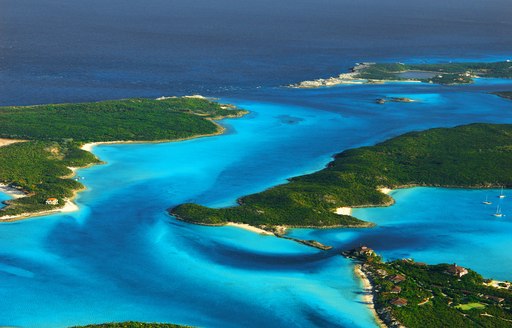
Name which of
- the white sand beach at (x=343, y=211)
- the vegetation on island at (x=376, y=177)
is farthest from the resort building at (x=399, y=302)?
the white sand beach at (x=343, y=211)

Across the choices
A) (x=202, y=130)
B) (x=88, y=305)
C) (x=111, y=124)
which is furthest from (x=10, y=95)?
(x=88, y=305)

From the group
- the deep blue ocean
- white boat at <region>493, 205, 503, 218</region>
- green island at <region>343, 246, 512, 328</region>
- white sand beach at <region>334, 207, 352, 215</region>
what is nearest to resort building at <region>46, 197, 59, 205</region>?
the deep blue ocean

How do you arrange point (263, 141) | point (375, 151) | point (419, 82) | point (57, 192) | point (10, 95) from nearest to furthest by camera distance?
point (57, 192), point (375, 151), point (263, 141), point (10, 95), point (419, 82)

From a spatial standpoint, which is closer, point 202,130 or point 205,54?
point 202,130

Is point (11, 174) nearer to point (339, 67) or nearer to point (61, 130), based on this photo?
point (61, 130)

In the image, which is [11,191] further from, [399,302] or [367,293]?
[399,302]
